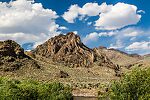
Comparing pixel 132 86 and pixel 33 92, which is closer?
pixel 132 86

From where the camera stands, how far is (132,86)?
63469 millimetres

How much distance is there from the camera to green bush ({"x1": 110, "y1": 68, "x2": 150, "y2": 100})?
62.6 meters

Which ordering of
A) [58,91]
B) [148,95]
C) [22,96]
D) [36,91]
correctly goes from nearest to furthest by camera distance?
1. [148,95]
2. [22,96]
3. [36,91]
4. [58,91]

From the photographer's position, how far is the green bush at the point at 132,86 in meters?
62.6

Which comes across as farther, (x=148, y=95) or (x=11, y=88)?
(x=11, y=88)

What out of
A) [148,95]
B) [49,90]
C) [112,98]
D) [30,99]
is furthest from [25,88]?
[148,95]

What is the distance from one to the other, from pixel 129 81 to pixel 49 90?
32.0 m

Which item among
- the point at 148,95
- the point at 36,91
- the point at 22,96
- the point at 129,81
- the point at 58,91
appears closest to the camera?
the point at 148,95

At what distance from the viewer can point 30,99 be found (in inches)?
3103

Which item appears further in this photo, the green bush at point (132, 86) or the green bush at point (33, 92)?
the green bush at point (33, 92)

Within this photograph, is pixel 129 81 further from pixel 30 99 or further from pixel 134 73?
pixel 30 99

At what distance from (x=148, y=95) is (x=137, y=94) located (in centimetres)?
307

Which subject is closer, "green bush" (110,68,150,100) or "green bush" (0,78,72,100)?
"green bush" (110,68,150,100)

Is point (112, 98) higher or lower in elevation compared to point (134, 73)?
lower
